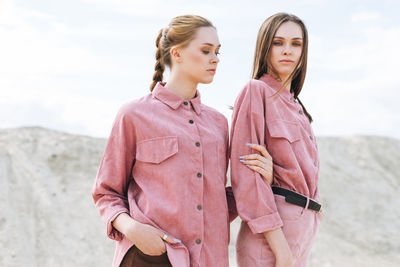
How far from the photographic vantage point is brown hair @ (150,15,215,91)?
2.80m

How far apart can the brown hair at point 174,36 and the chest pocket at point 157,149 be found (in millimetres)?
482

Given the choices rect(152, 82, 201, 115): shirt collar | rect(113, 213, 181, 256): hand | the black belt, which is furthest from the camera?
rect(152, 82, 201, 115): shirt collar

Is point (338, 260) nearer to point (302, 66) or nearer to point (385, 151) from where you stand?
point (385, 151)

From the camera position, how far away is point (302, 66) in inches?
120

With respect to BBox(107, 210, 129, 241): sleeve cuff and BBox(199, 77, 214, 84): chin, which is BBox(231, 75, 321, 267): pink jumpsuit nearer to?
BBox(199, 77, 214, 84): chin

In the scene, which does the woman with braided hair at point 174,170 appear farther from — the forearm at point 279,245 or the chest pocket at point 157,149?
the forearm at point 279,245

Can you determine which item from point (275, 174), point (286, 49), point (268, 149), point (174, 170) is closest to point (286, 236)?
point (275, 174)

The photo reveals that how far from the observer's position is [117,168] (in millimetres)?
2693

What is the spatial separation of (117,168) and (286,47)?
3.96 feet

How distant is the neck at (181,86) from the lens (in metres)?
2.86

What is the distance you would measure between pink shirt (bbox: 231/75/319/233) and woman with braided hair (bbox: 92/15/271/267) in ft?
0.30

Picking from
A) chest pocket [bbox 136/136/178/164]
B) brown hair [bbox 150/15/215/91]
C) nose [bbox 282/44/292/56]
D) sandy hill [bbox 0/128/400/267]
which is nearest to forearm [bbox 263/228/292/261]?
chest pocket [bbox 136/136/178/164]

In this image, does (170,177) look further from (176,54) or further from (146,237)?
(176,54)

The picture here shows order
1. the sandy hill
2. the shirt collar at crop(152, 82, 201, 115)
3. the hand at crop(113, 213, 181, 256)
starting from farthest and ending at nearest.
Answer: the sandy hill < the shirt collar at crop(152, 82, 201, 115) < the hand at crop(113, 213, 181, 256)
